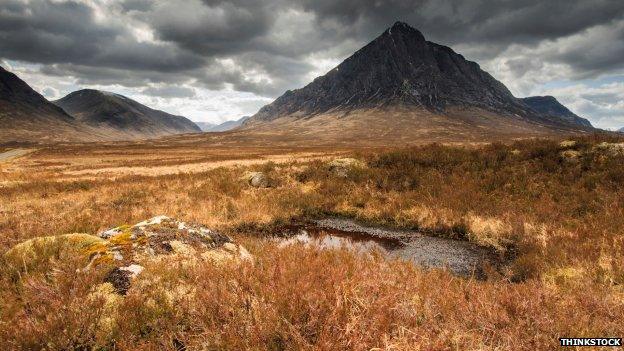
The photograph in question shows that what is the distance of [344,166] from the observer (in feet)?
74.1

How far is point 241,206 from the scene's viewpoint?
1689cm

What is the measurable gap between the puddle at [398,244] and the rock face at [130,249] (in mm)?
3183

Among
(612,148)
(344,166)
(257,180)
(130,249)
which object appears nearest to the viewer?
(130,249)

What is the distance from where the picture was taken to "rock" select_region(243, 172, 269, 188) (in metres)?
21.9

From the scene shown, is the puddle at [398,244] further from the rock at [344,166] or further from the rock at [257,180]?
the rock at [257,180]

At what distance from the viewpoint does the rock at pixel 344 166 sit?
72.6ft

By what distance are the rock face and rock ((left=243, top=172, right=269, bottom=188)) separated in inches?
576

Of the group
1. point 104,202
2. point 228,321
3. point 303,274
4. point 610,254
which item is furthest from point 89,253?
point 104,202

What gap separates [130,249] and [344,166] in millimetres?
17709

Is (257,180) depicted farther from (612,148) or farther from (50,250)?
(612,148)

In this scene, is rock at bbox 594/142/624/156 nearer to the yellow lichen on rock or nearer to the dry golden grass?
the dry golden grass

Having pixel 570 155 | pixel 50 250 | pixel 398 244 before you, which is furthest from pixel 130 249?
pixel 570 155

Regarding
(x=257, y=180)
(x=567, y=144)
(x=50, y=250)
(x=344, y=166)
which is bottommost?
(x=257, y=180)

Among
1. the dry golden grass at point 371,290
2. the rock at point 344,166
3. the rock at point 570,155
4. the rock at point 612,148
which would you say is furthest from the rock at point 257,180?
the rock at point 612,148
